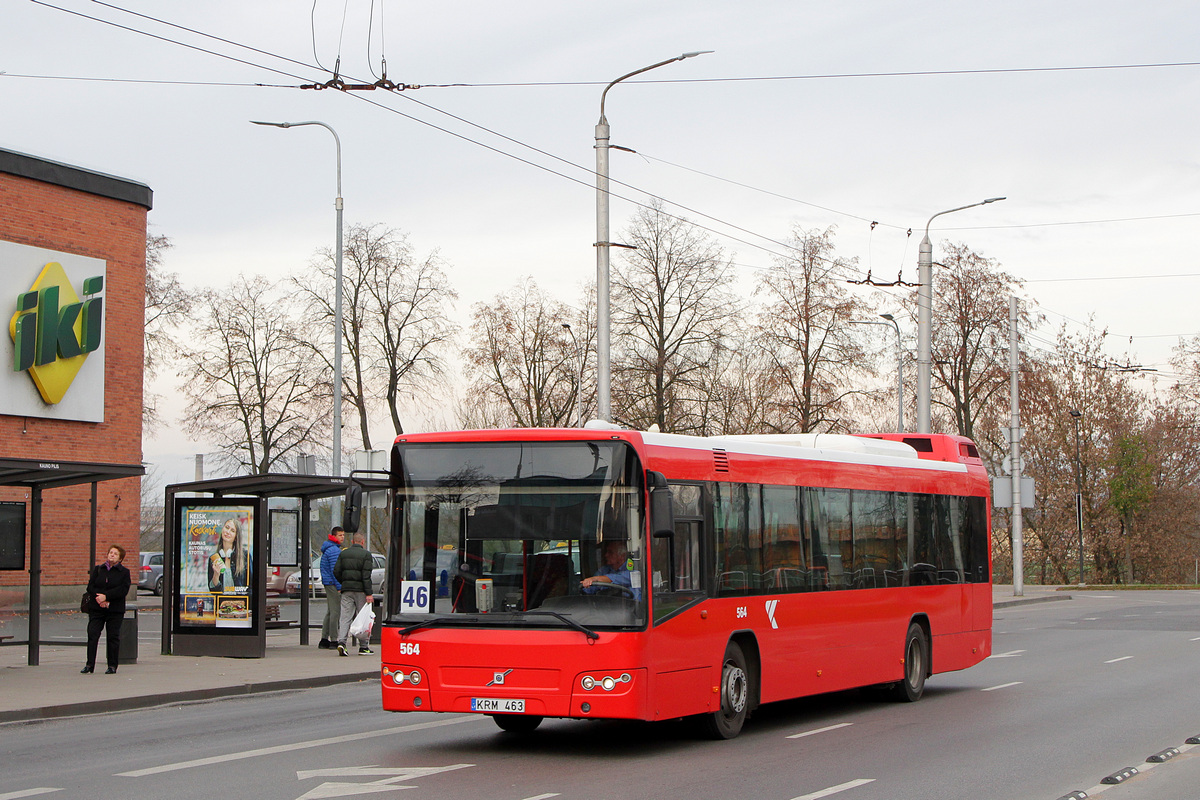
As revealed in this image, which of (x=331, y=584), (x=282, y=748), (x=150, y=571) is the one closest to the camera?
(x=282, y=748)

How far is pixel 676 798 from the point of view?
28.2ft

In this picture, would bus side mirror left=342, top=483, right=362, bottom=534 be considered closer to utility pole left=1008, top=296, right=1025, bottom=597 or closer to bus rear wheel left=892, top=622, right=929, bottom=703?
bus rear wheel left=892, top=622, right=929, bottom=703

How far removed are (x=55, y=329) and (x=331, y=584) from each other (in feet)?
46.4

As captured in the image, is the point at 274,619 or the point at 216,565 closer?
the point at 216,565

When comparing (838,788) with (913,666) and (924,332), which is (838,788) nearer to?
(913,666)

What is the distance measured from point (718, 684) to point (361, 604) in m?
10.1

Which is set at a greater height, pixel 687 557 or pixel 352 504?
pixel 352 504

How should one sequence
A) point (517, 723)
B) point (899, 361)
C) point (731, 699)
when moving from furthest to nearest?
1. point (899, 361)
2. point (517, 723)
3. point (731, 699)

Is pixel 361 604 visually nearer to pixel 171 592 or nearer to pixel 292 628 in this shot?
pixel 171 592

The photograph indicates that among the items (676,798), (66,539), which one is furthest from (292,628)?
(676,798)

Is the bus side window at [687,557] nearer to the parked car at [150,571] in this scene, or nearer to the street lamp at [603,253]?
the street lamp at [603,253]

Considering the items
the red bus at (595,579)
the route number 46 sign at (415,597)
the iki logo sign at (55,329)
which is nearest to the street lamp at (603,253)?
the red bus at (595,579)

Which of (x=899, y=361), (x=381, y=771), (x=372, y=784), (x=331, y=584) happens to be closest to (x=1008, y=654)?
(x=331, y=584)

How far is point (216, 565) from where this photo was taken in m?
19.5
